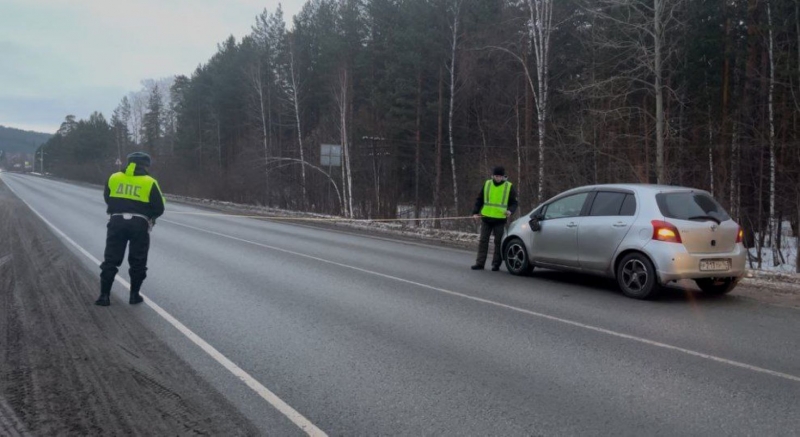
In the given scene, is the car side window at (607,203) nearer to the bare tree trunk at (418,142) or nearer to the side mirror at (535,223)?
the side mirror at (535,223)

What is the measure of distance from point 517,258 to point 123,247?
6257 millimetres

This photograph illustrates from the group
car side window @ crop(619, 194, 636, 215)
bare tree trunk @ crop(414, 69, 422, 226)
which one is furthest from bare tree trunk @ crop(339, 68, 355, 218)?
car side window @ crop(619, 194, 636, 215)

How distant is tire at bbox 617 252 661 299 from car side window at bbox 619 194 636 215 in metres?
0.62

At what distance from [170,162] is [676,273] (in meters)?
64.6

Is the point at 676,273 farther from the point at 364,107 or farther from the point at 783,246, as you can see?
the point at 364,107

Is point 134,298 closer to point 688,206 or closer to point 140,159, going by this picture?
point 140,159

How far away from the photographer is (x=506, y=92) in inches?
1214

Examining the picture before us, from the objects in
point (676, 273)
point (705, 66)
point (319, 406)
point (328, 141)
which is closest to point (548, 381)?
point (319, 406)

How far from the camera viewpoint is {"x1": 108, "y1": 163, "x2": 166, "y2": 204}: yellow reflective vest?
25.1 feet

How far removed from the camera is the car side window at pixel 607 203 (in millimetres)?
8873

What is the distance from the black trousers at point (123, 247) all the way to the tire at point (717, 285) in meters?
7.71

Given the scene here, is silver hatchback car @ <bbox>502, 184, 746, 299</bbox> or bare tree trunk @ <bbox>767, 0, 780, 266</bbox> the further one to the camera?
bare tree trunk @ <bbox>767, 0, 780, 266</bbox>

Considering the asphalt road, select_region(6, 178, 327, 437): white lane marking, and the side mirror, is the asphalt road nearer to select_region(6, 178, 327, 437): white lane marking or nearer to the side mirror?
select_region(6, 178, 327, 437): white lane marking

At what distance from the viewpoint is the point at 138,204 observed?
25.3 ft
